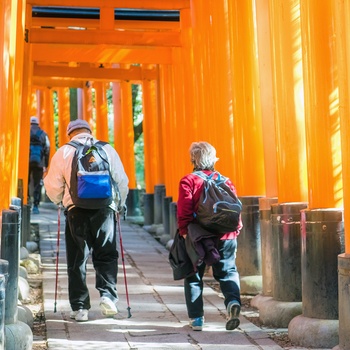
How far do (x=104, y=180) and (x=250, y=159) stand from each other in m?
2.62

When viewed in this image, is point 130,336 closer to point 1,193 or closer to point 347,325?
point 1,193

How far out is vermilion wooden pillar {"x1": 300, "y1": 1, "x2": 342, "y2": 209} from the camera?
6.19m

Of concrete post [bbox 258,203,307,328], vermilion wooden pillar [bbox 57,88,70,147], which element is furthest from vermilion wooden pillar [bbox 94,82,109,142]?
concrete post [bbox 258,203,307,328]

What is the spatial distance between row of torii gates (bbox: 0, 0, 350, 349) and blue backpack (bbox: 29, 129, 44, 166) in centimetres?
147

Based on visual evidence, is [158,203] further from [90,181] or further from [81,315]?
[90,181]

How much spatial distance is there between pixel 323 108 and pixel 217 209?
105 cm

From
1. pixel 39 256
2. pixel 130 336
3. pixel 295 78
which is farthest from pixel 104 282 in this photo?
pixel 39 256

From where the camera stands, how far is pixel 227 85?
9727 millimetres

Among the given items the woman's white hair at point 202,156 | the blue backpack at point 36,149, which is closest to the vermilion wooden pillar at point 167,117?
the blue backpack at point 36,149

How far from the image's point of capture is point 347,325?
205 inches

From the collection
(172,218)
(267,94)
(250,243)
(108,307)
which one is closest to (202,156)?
(108,307)

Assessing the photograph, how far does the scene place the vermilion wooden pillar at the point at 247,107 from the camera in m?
9.16

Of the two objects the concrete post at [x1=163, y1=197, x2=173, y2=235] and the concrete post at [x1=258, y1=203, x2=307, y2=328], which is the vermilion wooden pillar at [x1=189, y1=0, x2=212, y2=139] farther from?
the concrete post at [x1=258, y1=203, x2=307, y2=328]

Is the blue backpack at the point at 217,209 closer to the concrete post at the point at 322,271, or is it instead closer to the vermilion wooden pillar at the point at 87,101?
the concrete post at the point at 322,271
